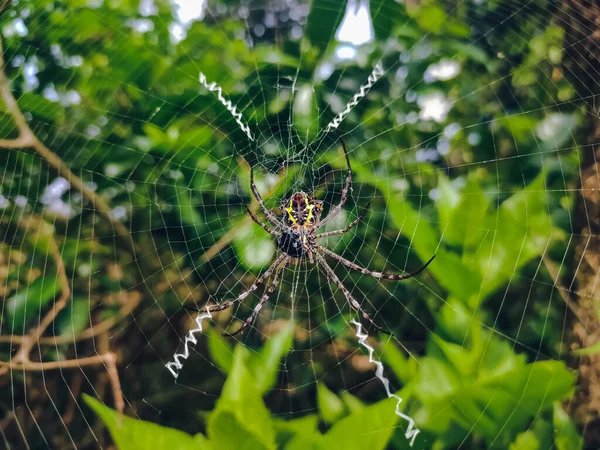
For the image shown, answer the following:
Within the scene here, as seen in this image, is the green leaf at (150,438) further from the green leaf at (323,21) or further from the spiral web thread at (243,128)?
the green leaf at (323,21)

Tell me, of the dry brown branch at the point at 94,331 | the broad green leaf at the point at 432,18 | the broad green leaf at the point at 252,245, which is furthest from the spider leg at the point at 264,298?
the broad green leaf at the point at 432,18

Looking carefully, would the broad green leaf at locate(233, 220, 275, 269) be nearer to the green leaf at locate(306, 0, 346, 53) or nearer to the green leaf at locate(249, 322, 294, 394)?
the green leaf at locate(249, 322, 294, 394)

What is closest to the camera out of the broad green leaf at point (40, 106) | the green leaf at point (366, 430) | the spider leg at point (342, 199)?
the green leaf at point (366, 430)

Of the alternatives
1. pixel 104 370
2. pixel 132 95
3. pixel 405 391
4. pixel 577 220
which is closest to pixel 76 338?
pixel 104 370

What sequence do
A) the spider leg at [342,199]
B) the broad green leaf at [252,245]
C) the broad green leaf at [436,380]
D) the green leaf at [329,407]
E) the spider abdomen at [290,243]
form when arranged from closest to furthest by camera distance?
the broad green leaf at [436,380]
the green leaf at [329,407]
the spider leg at [342,199]
the broad green leaf at [252,245]
the spider abdomen at [290,243]

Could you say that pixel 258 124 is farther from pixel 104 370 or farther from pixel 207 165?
pixel 104 370

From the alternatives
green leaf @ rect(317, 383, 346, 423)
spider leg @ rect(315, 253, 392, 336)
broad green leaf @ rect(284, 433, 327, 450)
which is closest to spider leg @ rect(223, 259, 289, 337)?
spider leg @ rect(315, 253, 392, 336)
